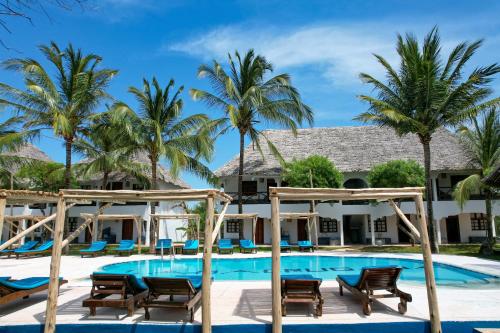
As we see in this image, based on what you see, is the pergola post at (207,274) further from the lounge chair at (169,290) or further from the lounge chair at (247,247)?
the lounge chair at (247,247)

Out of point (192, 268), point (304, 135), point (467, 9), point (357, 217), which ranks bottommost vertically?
point (192, 268)

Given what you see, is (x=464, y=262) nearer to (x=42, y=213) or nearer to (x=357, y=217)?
(x=357, y=217)

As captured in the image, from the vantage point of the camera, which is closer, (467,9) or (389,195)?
(389,195)

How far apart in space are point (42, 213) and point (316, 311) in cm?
2502

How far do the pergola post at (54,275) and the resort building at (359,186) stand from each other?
1721cm

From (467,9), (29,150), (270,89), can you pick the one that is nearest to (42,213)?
(29,150)

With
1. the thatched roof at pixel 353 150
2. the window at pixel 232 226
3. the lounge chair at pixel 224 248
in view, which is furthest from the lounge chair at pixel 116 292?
the window at pixel 232 226

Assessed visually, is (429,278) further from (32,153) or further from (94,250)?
(32,153)

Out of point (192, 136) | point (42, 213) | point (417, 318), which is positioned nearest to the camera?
point (417, 318)

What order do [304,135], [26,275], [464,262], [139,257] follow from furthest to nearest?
1. [304,135]
2. [139,257]
3. [464,262]
4. [26,275]

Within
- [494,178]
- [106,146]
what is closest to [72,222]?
[106,146]

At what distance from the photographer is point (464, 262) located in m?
13.4

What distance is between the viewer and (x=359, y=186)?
84.3 ft

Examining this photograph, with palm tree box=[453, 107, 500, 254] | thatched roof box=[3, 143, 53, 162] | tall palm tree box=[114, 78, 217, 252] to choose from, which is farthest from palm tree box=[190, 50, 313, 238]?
thatched roof box=[3, 143, 53, 162]
